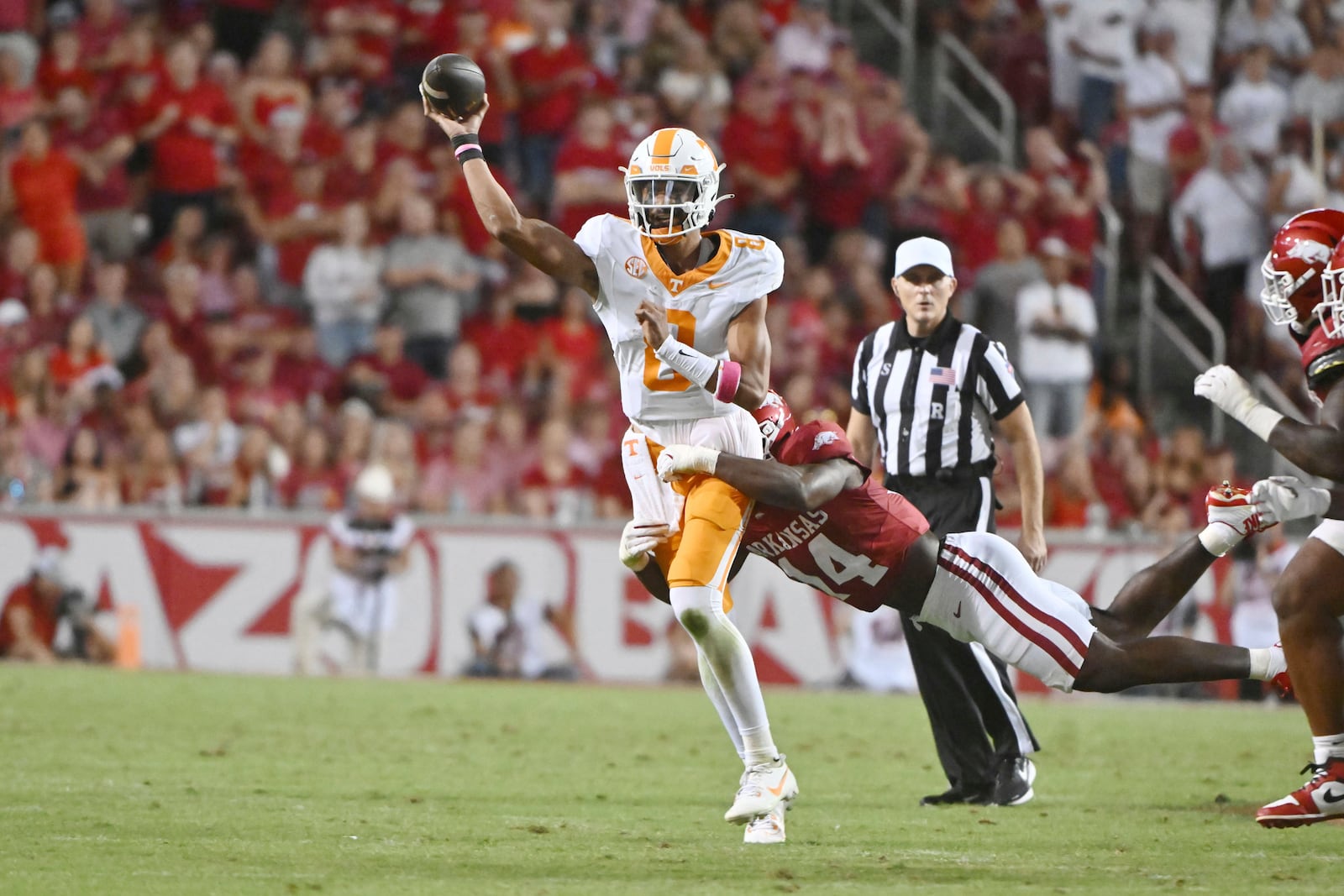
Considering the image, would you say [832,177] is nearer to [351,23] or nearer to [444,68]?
[351,23]

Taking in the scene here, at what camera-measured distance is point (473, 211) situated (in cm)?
1558

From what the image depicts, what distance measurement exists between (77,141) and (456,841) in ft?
37.2

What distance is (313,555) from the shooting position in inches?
526

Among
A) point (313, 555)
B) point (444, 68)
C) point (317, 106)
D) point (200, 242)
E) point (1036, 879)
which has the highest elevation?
point (317, 106)

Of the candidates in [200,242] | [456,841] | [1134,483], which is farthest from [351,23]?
[456,841]

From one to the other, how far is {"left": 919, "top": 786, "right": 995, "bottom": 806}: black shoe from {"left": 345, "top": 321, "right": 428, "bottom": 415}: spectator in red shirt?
8.21 metres

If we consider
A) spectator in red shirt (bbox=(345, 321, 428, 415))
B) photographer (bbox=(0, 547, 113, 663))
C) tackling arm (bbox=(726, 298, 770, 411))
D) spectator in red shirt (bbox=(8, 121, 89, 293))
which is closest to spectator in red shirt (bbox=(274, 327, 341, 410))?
spectator in red shirt (bbox=(345, 321, 428, 415))

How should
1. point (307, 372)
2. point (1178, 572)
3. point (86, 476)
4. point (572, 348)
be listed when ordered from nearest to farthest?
point (1178, 572) < point (86, 476) < point (572, 348) < point (307, 372)

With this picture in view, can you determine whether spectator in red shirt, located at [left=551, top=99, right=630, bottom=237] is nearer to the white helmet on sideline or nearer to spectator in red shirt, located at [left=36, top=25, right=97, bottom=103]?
Result: the white helmet on sideline

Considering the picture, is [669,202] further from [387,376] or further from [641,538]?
[387,376]

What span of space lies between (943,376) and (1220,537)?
1.43m

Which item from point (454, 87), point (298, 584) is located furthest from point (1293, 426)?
point (298, 584)

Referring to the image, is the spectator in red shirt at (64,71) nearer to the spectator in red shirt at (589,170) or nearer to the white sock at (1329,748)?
the spectator in red shirt at (589,170)

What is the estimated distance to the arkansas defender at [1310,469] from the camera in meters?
5.91
